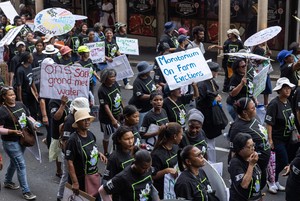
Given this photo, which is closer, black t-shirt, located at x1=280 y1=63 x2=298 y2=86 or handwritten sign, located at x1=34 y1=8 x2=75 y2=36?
black t-shirt, located at x1=280 y1=63 x2=298 y2=86

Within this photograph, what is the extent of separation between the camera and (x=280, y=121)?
8.75 m

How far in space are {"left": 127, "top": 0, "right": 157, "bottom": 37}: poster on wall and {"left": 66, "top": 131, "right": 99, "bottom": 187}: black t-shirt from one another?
14177 millimetres

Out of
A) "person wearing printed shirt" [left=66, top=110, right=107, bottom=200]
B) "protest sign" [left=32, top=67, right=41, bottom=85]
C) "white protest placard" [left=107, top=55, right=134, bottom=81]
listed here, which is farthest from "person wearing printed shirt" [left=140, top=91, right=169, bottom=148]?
"white protest placard" [left=107, top=55, right=134, bottom=81]

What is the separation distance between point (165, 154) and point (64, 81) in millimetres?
2893

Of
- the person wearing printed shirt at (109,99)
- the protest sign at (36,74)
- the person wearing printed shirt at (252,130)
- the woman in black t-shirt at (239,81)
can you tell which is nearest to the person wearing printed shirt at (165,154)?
the person wearing printed shirt at (252,130)

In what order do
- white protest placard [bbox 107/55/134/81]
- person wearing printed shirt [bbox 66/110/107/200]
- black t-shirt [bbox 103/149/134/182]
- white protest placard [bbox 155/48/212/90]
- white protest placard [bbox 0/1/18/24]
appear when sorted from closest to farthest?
black t-shirt [bbox 103/149/134/182], person wearing printed shirt [bbox 66/110/107/200], white protest placard [bbox 155/48/212/90], white protest placard [bbox 107/55/134/81], white protest placard [bbox 0/1/18/24]

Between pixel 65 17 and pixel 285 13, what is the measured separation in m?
7.11

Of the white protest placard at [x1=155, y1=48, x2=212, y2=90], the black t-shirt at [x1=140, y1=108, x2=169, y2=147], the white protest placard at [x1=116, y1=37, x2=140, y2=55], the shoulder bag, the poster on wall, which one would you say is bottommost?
Answer: the poster on wall

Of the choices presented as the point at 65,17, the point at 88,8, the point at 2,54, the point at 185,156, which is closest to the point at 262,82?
the point at 185,156

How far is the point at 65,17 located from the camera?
14086mm

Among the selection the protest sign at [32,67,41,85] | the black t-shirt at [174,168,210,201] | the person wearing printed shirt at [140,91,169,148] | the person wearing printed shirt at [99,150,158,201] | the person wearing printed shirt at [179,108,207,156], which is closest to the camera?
the black t-shirt at [174,168,210,201]

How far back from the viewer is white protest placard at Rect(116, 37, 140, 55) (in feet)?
50.3

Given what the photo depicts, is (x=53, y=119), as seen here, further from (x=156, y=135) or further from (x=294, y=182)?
(x=294, y=182)

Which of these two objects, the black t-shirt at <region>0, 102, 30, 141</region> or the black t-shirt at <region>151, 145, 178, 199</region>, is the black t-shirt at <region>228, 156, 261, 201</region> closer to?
the black t-shirt at <region>151, 145, 178, 199</region>
